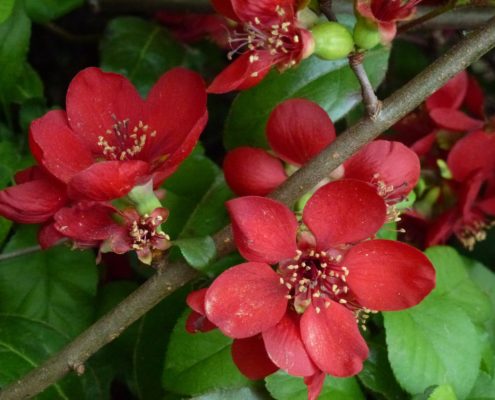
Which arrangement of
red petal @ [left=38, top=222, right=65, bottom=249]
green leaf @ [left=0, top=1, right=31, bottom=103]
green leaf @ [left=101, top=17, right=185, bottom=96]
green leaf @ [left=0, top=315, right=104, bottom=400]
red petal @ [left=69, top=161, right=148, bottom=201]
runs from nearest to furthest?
red petal @ [left=69, top=161, right=148, bottom=201], red petal @ [left=38, top=222, right=65, bottom=249], green leaf @ [left=0, top=315, right=104, bottom=400], green leaf @ [left=0, top=1, right=31, bottom=103], green leaf @ [left=101, top=17, right=185, bottom=96]

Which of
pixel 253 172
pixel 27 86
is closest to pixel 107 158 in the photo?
pixel 253 172

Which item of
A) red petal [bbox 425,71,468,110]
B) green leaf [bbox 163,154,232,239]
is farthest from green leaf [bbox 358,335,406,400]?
red petal [bbox 425,71,468,110]

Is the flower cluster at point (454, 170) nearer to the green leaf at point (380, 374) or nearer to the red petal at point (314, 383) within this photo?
the green leaf at point (380, 374)

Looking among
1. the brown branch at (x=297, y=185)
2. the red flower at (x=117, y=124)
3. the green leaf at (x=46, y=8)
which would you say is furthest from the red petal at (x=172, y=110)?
the green leaf at (x=46, y=8)

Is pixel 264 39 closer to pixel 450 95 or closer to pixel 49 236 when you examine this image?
pixel 49 236

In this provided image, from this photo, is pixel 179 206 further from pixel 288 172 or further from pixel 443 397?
pixel 443 397

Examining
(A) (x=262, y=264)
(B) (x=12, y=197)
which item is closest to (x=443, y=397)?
(A) (x=262, y=264)

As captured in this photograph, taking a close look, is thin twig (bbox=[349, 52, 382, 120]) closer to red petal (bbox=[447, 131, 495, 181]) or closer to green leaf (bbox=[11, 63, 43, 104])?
red petal (bbox=[447, 131, 495, 181])
